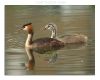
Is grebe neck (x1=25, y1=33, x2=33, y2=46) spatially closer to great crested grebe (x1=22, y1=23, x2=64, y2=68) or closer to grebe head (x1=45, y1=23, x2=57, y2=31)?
great crested grebe (x1=22, y1=23, x2=64, y2=68)

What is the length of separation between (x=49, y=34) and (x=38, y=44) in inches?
5.2

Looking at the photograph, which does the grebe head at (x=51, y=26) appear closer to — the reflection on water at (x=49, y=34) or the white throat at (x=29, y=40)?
the reflection on water at (x=49, y=34)

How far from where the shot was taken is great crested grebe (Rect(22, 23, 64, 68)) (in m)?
3.24

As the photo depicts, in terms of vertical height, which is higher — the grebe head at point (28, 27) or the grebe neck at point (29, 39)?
the grebe head at point (28, 27)

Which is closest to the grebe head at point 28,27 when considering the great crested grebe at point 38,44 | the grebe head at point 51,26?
the great crested grebe at point 38,44

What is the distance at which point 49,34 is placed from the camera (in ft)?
10.6

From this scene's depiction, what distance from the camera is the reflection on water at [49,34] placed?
324 centimetres

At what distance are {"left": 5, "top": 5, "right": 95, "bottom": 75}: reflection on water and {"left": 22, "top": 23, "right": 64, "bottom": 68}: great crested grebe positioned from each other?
0.04m

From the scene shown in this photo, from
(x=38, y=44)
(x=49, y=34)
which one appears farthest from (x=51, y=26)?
(x=38, y=44)

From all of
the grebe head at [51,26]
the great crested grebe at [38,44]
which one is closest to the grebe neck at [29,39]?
the great crested grebe at [38,44]

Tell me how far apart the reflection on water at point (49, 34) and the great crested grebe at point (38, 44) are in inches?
1.4

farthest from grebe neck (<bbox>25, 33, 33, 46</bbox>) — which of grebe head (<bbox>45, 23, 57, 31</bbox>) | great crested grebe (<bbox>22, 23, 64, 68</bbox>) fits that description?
grebe head (<bbox>45, 23, 57, 31</bbox>)
